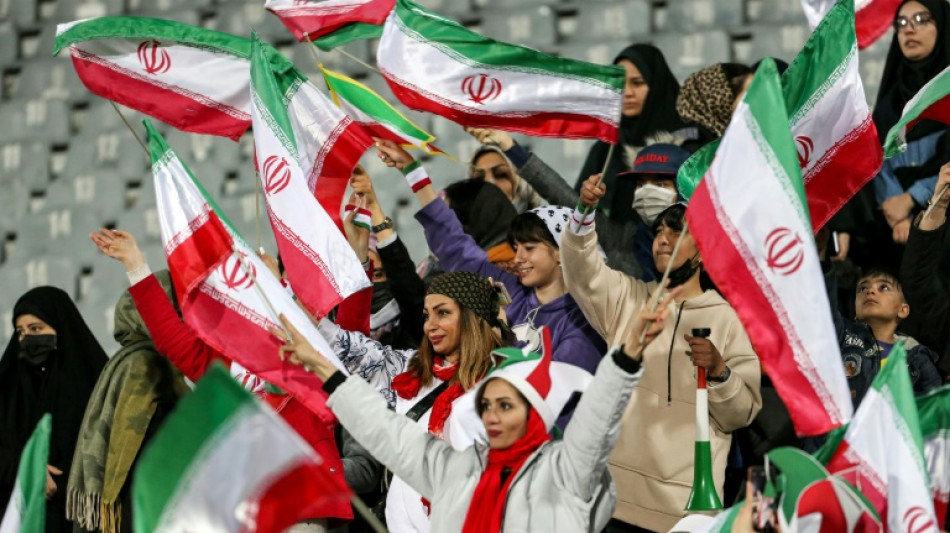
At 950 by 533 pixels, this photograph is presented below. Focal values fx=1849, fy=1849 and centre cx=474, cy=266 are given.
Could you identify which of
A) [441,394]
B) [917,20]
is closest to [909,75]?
[917,20]

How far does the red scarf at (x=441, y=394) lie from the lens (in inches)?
234

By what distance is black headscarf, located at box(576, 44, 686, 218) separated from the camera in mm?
7930

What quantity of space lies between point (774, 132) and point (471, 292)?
53.3 inches

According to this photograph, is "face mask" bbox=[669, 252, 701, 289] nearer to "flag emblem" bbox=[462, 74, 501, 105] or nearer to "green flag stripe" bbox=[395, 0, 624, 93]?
Answer: "green flag stripe" bbox=[395, 0, 624, 93]

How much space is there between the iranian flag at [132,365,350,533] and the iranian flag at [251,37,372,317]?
1.83 metres

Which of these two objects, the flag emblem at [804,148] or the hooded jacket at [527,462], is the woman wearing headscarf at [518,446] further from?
the flag emblem at [804,148]

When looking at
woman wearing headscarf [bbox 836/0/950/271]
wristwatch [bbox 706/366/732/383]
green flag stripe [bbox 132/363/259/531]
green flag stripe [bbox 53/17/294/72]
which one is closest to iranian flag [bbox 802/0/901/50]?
woman wearing headscarf [bbox 836/0/950/271]

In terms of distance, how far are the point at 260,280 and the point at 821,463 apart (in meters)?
2.01

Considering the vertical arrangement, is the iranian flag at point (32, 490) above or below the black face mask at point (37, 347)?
below

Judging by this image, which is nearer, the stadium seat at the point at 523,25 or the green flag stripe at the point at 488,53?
the green flag stripe at the point at 488,53

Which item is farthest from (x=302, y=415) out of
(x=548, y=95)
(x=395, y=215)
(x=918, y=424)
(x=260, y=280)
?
(x=395, y=215)

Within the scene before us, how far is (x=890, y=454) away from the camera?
15.9 ft

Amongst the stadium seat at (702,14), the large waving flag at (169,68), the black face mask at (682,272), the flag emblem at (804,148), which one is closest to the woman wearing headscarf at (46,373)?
the large waving flag at (169,68)

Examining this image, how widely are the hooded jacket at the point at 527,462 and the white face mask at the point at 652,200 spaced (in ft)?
6.36
